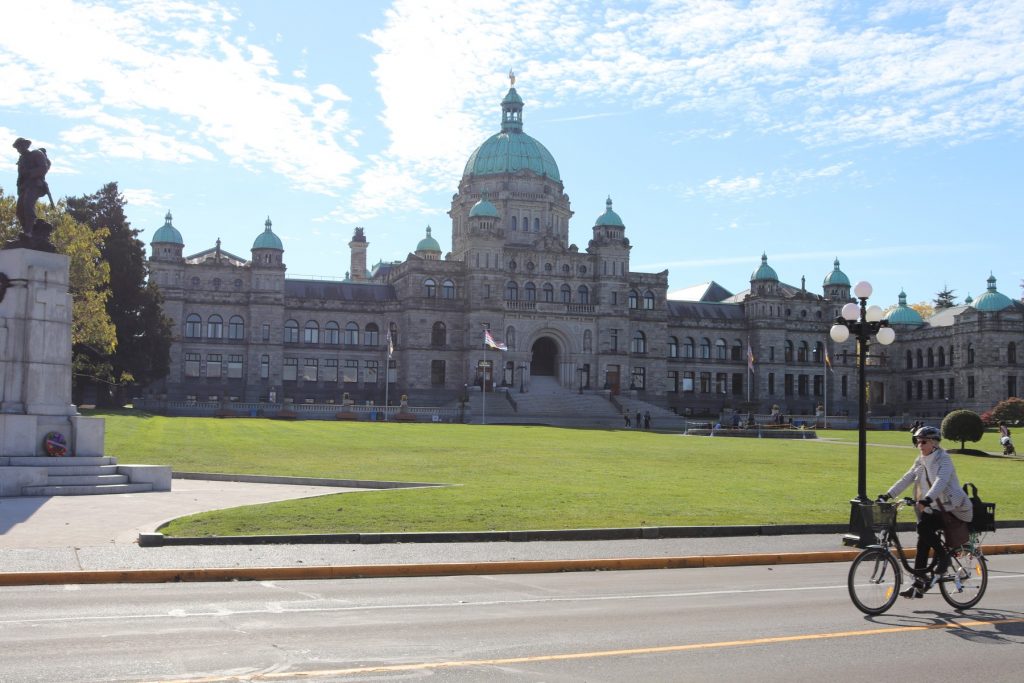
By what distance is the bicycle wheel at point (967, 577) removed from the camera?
13.3 metres

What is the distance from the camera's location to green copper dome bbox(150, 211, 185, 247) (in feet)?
307

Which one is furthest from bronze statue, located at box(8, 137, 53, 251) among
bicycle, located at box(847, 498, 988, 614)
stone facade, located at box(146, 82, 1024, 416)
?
stone facade, located at box(146, 82, 1024, 416)

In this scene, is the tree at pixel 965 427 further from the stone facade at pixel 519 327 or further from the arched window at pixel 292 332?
the arched window at pixel 292 332

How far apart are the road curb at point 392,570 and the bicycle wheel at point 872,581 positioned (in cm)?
516

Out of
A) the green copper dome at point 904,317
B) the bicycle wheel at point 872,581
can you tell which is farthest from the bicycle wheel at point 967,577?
the green copper dome at point 904,317

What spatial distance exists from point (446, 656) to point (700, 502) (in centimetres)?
1539

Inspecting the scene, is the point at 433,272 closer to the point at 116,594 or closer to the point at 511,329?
the point at 511,329

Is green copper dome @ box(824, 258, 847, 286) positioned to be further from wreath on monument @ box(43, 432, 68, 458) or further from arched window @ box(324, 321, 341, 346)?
wreath on monument @ box(43, 432, 68, 458)

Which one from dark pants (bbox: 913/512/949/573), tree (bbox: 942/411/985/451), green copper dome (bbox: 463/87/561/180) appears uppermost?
green copper dome (bbox: 463/87/561/180)

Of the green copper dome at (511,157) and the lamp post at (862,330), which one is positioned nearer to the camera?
the lamp post at (862,330)

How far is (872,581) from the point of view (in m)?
13.1

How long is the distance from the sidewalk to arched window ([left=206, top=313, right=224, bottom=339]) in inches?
2902

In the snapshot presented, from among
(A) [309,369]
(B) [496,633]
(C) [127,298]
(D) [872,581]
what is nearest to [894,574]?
(D) [872,581]

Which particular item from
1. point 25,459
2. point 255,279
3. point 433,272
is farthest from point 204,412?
point 25,459
